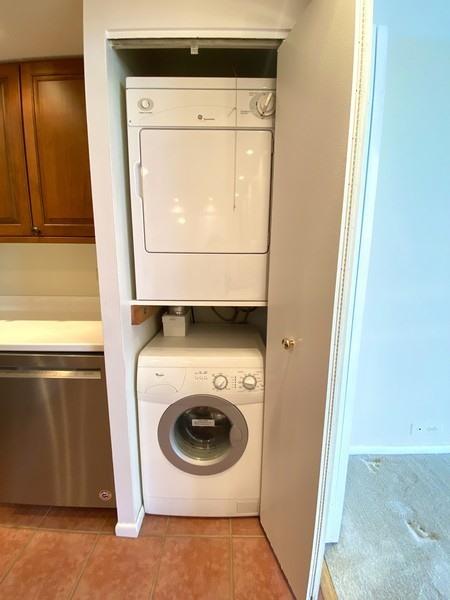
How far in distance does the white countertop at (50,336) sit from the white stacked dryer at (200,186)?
342 millimetres

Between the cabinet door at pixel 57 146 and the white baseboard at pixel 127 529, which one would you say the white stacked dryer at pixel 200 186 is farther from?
the white baseboard at pixel 127 529

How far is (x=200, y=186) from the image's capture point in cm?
125

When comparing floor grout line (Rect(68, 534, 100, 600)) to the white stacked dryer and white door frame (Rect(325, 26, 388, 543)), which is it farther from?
the white stacked dryer

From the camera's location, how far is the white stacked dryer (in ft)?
3.86

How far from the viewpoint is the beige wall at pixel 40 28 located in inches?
43.5

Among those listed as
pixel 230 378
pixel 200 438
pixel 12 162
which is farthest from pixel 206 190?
pixel 200 438

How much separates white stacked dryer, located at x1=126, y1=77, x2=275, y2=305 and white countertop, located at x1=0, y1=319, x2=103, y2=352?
34 cm

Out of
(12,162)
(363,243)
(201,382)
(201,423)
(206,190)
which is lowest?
(201,423)

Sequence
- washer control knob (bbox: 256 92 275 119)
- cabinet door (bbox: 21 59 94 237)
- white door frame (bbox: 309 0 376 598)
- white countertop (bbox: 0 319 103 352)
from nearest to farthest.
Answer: white door frame (bbox: 309 0 376 598) < washer control knob (bbox: 256 92 275 119) < white countertop (bbox: 0 319 103 352) < cabinet door (bbox: 21 59 94 237)

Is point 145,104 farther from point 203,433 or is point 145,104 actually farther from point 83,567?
point 83,567

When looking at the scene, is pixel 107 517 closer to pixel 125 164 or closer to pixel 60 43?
pixel 125 164

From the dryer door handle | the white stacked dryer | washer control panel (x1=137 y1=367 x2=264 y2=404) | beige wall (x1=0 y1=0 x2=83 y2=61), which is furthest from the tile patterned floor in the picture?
beige wall (x1=0 y1=0 x2=83 y2=61)

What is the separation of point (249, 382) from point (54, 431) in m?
0.97

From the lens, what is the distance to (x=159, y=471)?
145cm
